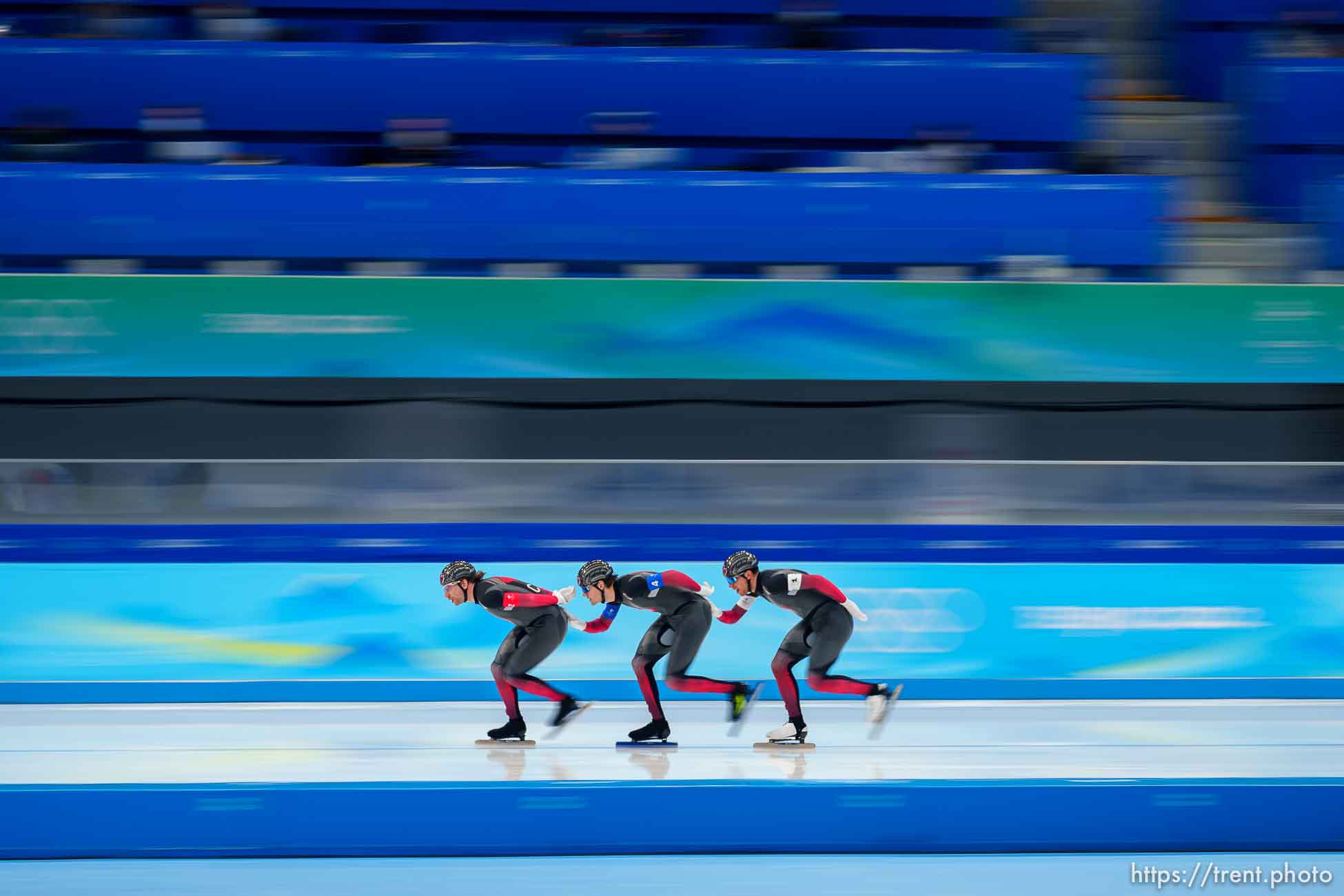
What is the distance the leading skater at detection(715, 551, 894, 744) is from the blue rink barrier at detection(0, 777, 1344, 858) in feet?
2.17

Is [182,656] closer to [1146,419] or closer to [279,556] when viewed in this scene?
[279,556]

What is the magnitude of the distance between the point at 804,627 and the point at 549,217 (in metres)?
3.70

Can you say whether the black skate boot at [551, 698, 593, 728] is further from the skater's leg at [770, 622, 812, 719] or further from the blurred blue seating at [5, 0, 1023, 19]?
the blurred blue seating at [5, 0, 1023, 19]

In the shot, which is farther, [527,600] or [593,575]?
[527,600]

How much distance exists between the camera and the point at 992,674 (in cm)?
688

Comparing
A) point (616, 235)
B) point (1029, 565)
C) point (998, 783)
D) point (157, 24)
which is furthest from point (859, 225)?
point (157, 24)

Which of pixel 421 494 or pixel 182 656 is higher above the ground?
pixel 421 494

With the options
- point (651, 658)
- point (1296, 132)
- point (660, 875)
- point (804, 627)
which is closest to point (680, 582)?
point (651, 658)

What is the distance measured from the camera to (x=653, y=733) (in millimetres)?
5594

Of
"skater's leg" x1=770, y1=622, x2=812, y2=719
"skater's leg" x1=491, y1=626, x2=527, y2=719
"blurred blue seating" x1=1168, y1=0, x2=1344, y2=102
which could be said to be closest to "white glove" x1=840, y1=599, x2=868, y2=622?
"skater's leg" x1=770, y1=622, x2=812, y2=719

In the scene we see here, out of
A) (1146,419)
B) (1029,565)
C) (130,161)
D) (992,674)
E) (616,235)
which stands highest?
(130,161)

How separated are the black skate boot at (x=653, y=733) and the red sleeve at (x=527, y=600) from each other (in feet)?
2.45

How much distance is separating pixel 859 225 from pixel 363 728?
459 cm

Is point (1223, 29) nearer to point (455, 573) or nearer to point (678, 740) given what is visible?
point (678, 740)
